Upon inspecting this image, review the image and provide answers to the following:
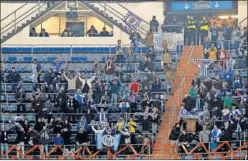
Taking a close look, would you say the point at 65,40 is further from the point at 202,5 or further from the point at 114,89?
the point at 114,89

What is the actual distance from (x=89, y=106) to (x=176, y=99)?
8.18 ft

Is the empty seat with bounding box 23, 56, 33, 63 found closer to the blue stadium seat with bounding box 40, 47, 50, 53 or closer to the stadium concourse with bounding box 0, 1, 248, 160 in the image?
the stadium concourse with bounding box 0, 1, 248, 160

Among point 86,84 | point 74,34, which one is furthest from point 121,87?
point 74,34

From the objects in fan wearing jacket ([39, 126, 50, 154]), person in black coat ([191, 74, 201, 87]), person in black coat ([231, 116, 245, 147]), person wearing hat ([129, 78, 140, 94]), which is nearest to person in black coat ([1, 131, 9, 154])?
fan wearing jacket ([39, 126, 50, 154])

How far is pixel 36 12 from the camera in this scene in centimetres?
3198

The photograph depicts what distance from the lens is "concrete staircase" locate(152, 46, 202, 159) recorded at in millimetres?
23703

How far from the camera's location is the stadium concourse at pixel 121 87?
23.7 m

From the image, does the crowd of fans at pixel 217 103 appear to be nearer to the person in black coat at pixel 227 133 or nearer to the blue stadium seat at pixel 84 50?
the person in black coat at pixel 227 133

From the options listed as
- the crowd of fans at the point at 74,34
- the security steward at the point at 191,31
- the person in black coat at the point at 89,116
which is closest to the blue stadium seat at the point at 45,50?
the crowd of fans at the point at 74,34

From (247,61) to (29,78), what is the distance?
631 cm

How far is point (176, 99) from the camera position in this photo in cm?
2620

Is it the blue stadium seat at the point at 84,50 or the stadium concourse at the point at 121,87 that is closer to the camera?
the stadium concourse at the point at 121,87

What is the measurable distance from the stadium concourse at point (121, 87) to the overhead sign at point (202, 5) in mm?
618

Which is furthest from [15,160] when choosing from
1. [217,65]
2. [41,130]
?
[217,65]
